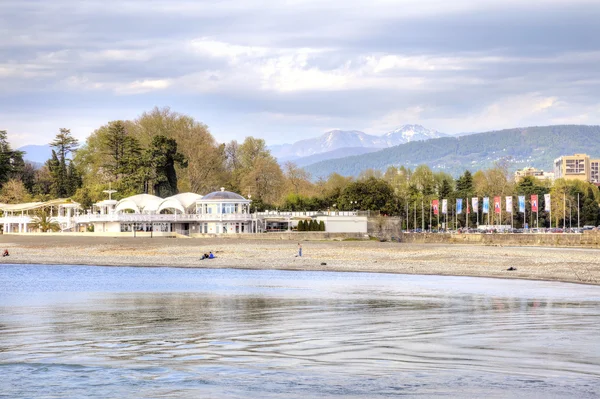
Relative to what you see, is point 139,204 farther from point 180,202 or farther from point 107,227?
point 107,227

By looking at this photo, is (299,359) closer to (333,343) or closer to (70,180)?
(333,343)

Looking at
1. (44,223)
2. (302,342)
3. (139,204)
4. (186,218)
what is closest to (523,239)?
(186,218)

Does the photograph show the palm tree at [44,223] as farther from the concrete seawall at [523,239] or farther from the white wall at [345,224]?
the concrete seawall at [523,239]

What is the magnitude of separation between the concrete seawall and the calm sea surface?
2210 inches

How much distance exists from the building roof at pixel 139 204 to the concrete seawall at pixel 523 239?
30509 millimetres

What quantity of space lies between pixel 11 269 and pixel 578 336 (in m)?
39.8

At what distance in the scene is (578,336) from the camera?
1927 centimetres

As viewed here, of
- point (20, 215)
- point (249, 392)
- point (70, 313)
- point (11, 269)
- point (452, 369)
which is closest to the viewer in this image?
point (249, 392)

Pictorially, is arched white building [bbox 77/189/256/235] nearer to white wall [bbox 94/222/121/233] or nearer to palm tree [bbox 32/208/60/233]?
white wall [bbox 94/222/121/233]

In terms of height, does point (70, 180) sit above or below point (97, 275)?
above

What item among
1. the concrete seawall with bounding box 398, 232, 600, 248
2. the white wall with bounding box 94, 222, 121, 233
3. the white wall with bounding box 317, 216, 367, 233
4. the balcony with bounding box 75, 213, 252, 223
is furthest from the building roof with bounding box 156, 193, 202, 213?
the concrete seawall with bounding box 398, 232, 600, 248

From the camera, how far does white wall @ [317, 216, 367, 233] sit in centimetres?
9362

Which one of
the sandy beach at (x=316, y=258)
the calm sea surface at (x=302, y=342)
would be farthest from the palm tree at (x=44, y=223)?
the calm sea surface at (x=302, y=342)

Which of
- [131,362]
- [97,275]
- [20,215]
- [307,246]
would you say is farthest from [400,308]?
[20,215]
